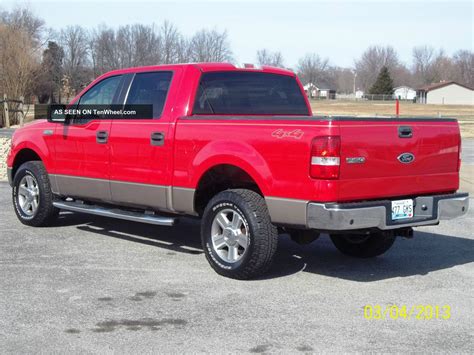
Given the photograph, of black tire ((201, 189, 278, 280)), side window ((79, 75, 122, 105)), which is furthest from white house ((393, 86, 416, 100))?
black tire ((201, 189, 278, 280))

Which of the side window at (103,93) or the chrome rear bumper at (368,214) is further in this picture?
the side window at (103,93)

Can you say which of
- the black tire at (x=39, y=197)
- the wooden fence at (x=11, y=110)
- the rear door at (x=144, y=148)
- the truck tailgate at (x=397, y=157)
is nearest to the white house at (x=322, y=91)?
the wooden fence at (x=11, y=110)

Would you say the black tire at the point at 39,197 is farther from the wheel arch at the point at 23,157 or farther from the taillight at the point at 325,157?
the taillight at the point at 325,157

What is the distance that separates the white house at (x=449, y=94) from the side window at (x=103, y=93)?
4473 inches

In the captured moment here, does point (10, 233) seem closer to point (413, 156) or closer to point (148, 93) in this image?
point (148, 93)

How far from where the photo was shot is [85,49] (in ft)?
283

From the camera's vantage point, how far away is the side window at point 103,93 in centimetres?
771

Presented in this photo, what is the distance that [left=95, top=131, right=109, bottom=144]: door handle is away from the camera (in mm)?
7418

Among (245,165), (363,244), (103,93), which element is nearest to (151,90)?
(103,93)

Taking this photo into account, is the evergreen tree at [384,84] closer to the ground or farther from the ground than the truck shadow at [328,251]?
farther from the ground

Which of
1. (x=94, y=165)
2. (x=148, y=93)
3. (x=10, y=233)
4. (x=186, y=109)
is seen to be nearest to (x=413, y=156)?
(x=186, y=109)

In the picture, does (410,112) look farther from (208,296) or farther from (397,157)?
(208,296)

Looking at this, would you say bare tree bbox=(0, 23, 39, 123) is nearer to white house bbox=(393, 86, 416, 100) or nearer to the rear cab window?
the rear cab window

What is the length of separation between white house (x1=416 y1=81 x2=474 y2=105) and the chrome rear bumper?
11457cm
